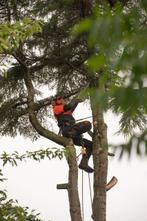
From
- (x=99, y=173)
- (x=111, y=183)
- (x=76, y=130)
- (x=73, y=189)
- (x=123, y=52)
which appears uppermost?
(x=76, y=130)

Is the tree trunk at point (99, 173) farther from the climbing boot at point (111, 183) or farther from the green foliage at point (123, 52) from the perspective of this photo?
the green foliage at point (123, 52)

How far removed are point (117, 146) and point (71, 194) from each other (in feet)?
33.2

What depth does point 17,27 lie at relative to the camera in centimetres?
477

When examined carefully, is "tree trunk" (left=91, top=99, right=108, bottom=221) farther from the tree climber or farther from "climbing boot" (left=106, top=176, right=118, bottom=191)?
"climbing boot" (left=106, top=176, right=118, bottom=191)

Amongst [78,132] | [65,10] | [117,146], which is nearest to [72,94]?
[78,132]

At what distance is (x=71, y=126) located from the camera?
10586 millimetres

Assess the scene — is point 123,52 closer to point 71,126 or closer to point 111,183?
point 71,126

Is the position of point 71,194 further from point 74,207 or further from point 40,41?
point 40,41

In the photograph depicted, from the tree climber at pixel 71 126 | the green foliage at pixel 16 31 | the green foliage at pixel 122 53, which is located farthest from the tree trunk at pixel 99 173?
the green foliage at pixel 122 53

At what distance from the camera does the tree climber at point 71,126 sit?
1031 centimetres

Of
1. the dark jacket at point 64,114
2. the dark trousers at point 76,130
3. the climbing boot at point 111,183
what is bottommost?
the climbing boot at point 111,183

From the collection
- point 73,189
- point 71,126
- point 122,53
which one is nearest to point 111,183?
point 73,189

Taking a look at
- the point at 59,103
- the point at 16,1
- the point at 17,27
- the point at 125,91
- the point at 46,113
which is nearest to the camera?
the point at 125,91

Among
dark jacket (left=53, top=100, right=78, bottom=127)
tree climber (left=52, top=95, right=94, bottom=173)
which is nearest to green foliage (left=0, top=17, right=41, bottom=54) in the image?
tree climber (left=52, top=95, right=94, bottom=173)
